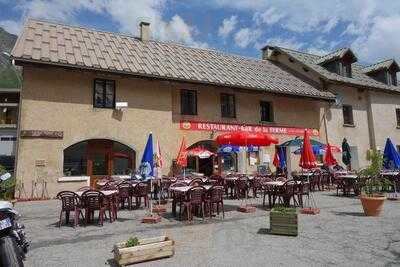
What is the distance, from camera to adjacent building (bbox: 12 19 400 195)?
50.2 ft

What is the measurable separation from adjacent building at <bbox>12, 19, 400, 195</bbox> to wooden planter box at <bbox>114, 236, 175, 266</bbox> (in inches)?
395

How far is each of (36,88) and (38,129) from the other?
1723mm

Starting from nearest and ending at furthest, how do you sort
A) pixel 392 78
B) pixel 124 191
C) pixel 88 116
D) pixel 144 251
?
pixel 144 251, pixel 124 191, pixel 88 116, pixel 392 78

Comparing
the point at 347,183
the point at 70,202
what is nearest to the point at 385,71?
the point at 347,183

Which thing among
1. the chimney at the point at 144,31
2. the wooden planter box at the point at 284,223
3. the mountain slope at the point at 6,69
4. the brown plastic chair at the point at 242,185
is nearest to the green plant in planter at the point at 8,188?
the brown plastic chair at the point at 242,185

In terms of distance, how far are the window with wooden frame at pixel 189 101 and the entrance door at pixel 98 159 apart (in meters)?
4.29

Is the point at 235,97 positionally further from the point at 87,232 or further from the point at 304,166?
the point at 87,232

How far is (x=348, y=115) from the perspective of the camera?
2520cm

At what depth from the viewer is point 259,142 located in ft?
39.8

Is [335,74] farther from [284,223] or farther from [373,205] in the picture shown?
[284,223]

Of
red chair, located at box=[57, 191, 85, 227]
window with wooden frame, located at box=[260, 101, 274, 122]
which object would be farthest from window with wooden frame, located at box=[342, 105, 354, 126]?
red chair, located at box=[57, 191, 85, 227]

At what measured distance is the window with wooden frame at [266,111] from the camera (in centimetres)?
2167

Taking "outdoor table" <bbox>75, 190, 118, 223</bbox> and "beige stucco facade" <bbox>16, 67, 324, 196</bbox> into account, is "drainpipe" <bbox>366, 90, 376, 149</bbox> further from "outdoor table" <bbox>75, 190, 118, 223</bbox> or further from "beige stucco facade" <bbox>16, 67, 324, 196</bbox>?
"outdoor table" <bbox>75, 190, 118, 223</bbox>

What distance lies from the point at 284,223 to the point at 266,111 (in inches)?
566
